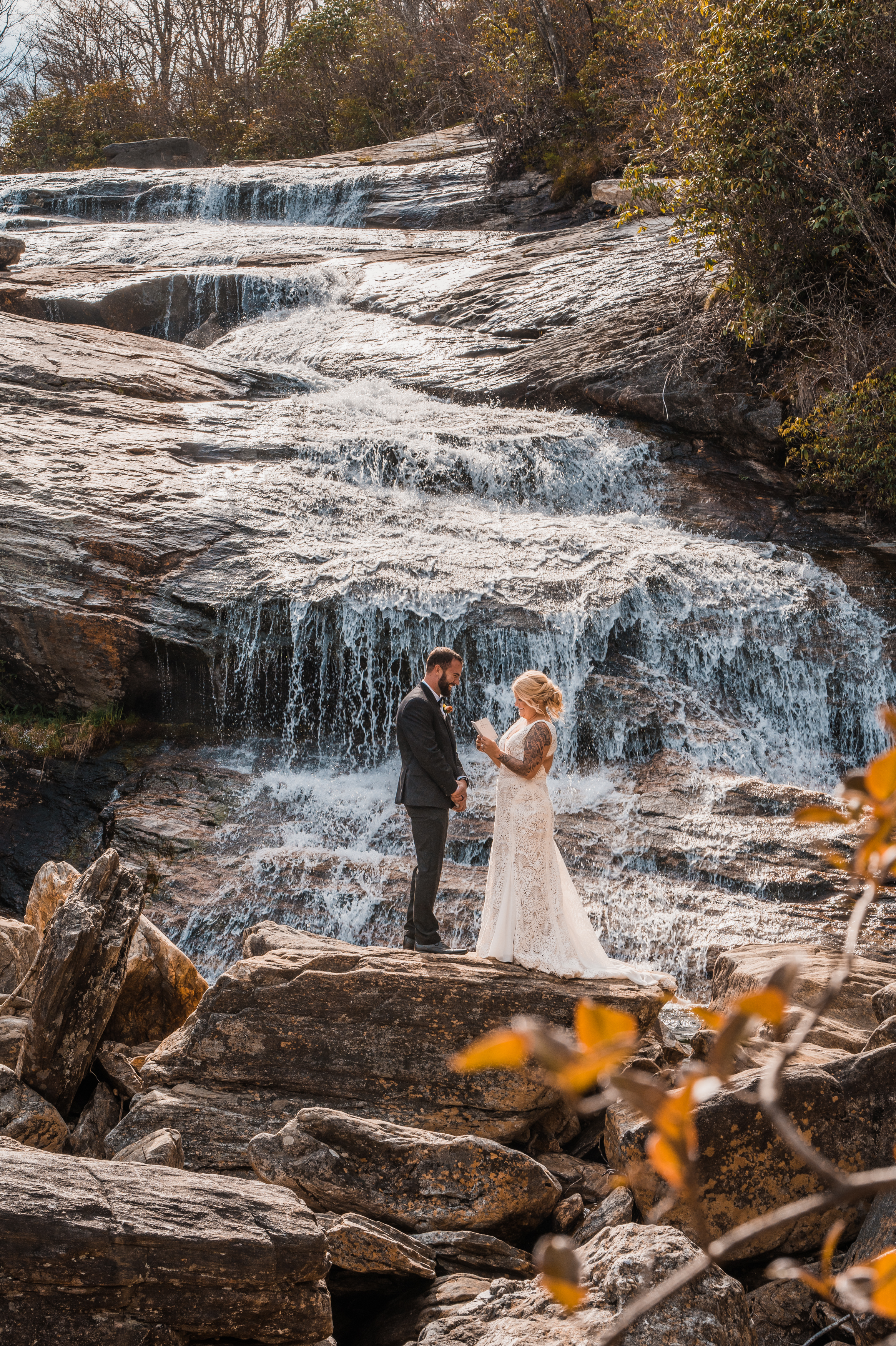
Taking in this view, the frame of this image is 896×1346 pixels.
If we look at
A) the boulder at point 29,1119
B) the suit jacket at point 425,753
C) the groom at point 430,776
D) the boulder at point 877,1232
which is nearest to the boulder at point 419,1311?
the boulder at point 877,1232

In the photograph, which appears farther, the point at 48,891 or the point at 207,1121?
the point at 48,891

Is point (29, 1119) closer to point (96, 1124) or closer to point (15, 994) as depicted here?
point (96, 1124)

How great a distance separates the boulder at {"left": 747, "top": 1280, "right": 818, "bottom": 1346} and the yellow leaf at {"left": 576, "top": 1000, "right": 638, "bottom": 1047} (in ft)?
11.7

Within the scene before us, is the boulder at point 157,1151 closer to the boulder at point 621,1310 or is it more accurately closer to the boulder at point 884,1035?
the boulder at point 621,1310

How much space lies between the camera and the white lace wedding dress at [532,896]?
19.1 ft

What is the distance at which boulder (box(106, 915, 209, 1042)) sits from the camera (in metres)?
6.11

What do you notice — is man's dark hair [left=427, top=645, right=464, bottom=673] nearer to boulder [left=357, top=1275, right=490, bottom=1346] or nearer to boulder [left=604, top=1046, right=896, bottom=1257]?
boulder [left=604, top=1046, right=896, bottom=1257]

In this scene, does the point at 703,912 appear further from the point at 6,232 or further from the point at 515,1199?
the point at 6,232

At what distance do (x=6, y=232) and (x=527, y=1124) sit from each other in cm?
2274

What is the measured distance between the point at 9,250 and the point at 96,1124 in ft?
62.5

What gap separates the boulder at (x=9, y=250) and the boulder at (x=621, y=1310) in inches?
806

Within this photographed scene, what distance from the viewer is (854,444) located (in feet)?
43.1

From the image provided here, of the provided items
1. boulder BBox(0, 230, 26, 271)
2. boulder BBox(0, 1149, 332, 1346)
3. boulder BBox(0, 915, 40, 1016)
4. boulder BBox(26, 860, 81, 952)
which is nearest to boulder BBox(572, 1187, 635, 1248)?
boulder BBox(0, 1149, 332, 1346)

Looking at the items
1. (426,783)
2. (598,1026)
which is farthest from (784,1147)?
(598,1026)
